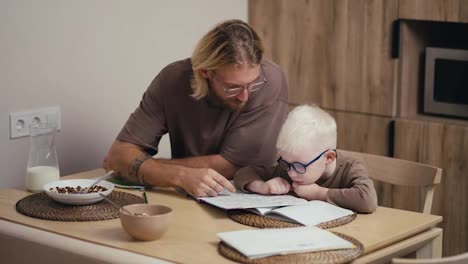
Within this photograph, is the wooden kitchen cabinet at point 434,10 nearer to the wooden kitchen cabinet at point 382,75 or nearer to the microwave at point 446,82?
the wooden kitchen cabinet at point 382,75

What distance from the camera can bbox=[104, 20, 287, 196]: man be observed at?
2664 millimetres

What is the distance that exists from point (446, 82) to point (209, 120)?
128 centimetres

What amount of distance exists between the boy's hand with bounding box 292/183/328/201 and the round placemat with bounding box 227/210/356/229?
0.12 m

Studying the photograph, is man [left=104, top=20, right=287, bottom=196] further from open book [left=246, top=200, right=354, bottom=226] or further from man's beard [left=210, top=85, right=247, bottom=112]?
open book [left=246, top=200, right=354, bottom=226]

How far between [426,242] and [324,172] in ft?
1.16

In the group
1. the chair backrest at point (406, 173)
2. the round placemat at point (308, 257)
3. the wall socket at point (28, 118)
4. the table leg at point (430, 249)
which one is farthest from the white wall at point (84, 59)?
the table leg at point (430, 249)

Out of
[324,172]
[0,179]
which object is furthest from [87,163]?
[324,172]

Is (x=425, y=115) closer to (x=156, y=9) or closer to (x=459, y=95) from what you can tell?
(x=459, y=95)

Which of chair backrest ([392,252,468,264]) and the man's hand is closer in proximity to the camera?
chair backrest ([392,252,468,264])

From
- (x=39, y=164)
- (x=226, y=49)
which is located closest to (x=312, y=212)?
(x=226, y=49)

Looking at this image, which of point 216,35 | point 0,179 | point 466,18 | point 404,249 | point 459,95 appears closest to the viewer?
point 404,249

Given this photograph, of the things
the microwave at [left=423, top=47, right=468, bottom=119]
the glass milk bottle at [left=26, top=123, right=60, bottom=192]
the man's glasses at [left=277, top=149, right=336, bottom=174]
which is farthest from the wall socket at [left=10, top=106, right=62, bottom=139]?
the microwave at [left=423, top=47, right=468, bottom=119]

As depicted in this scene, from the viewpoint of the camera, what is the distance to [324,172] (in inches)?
99.5

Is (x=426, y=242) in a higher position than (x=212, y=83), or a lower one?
lower
